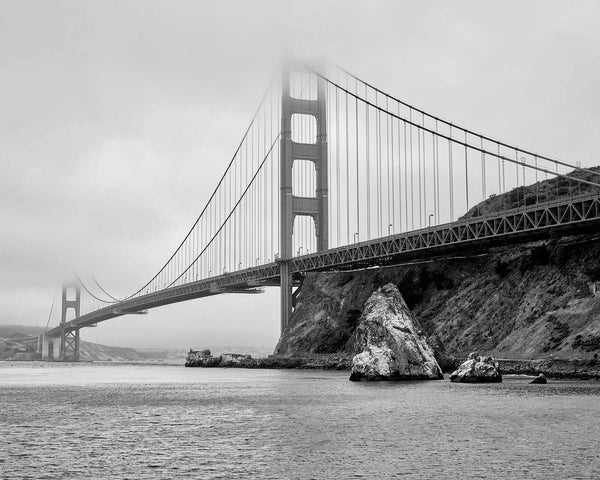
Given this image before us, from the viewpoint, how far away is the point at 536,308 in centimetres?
7188

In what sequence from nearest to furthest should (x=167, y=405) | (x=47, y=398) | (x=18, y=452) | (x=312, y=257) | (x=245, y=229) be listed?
(x=18, y=452), (x=167, y=405), (x=47, y=398), (x=312, y=257), (x=245, y=229)

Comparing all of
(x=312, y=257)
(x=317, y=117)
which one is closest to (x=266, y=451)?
(x=312, y=257)

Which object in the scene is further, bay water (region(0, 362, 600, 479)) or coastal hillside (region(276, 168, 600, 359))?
coastal hillside (region(276, 168, 600, 359))

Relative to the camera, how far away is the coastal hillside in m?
66.2

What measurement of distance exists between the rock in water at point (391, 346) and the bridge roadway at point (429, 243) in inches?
775

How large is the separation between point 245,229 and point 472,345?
A: 50152mm

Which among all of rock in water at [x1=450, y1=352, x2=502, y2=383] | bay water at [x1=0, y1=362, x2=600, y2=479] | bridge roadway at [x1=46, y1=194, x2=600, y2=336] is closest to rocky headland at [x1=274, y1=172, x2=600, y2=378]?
bridge roadway at [x1=46, y1=194, x2=600, y2=336]

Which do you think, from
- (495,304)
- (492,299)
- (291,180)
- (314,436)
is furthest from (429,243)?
(314,436)

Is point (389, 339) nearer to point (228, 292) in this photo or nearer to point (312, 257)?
point (312, 257)

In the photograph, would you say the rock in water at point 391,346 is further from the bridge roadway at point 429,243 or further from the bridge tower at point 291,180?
the bridge tower at point 291,180

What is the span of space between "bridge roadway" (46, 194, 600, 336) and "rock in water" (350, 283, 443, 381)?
1968 centimetres

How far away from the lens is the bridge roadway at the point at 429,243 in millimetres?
71400

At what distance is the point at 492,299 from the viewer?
78.9m

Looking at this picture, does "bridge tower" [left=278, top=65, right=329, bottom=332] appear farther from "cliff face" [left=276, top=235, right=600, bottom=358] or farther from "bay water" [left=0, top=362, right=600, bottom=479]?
"bay water" [left=0, top=362, right=600, bottom=479]
